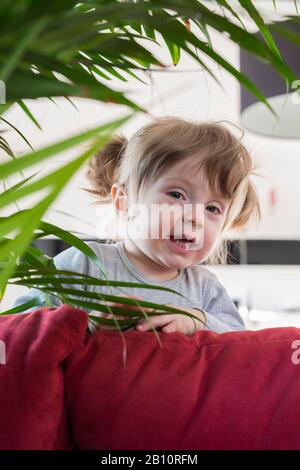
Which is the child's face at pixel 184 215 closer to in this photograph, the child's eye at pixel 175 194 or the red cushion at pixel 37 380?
the child's eye at pixel 175 194

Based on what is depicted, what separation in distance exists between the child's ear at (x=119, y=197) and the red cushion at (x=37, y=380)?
85cm

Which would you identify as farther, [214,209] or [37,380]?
[214,209]

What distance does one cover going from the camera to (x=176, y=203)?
1.17 metres

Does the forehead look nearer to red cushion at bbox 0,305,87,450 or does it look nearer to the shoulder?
the shoulder

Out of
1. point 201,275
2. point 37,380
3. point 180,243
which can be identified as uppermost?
point 37,380

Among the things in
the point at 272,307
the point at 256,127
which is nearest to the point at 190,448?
the point at 256,127

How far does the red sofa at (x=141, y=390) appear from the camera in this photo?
0.48m

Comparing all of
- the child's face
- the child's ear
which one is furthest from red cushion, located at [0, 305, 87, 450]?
the child's ear

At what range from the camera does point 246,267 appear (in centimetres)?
368

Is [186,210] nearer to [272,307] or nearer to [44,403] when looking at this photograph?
[44,403]

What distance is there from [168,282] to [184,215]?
228 millimetres
